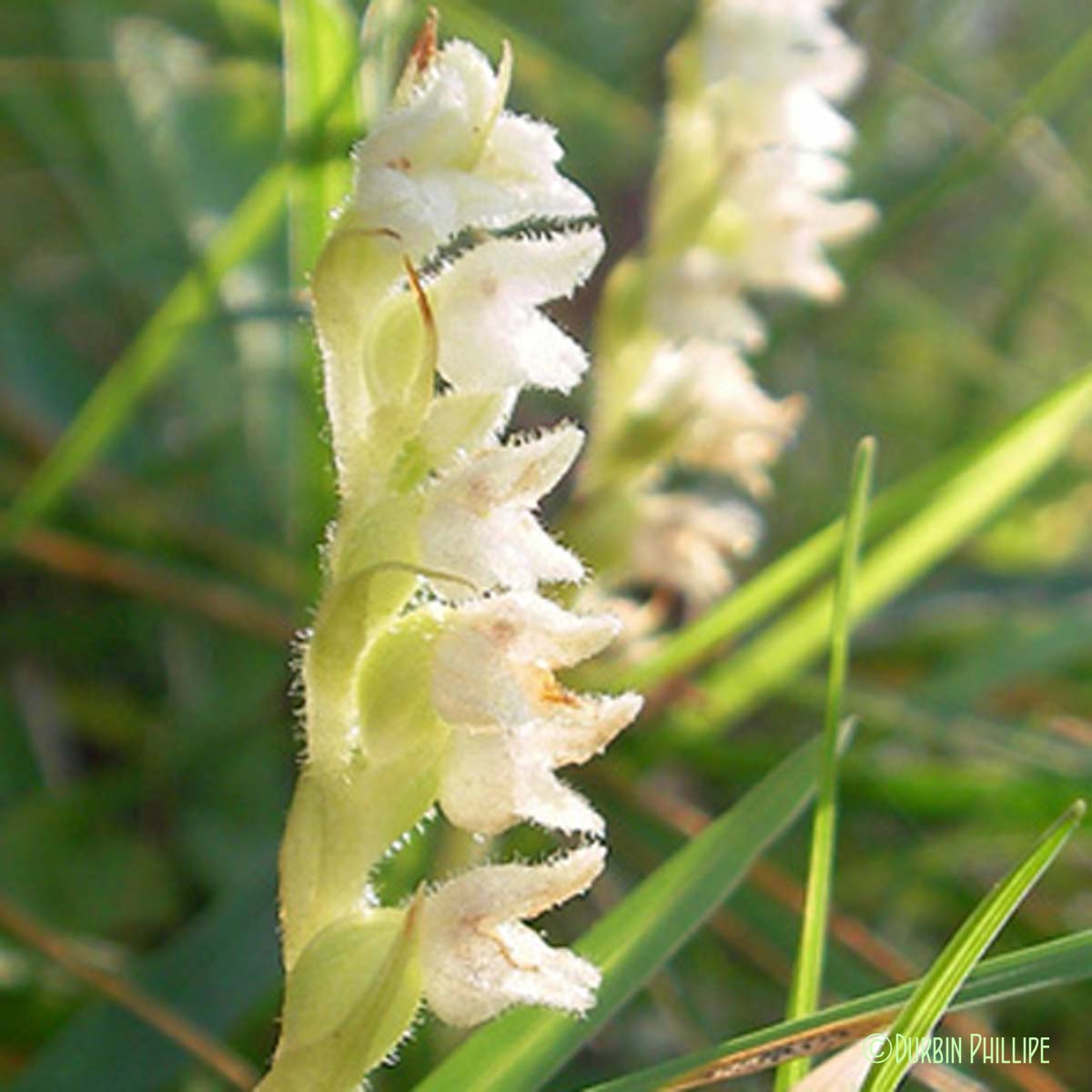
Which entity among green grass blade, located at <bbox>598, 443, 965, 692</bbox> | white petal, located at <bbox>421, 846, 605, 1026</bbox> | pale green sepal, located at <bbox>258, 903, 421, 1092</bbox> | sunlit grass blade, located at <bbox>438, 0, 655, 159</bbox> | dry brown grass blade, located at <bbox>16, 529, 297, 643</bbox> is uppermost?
sunlit grass blade, located at <bbox>438, 0, 655, 159</bbox>

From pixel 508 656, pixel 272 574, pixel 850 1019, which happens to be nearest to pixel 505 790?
pixel 508 656

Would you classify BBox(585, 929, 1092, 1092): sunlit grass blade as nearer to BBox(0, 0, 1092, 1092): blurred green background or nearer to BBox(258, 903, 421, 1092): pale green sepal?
BBox(258, 903, 421, 1092): pale green sepal

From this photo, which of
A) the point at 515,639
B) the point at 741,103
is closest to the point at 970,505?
the point at 741,103

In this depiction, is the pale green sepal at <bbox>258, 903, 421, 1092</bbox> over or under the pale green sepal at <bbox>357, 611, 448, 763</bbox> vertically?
under

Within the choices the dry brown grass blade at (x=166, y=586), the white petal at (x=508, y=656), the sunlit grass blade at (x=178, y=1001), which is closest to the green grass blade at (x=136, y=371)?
the dry brown grass blade at (x=166, y=586)

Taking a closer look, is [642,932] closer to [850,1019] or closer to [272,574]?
[850,1019]

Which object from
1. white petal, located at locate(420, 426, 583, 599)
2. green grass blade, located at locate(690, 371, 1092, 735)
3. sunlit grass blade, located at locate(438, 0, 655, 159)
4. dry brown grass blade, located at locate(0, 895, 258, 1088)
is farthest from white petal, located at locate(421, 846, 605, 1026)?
sunlit grass blade, located at locate(438, 0, 655, 159)

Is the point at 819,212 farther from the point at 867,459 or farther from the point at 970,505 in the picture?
the point at 867,459

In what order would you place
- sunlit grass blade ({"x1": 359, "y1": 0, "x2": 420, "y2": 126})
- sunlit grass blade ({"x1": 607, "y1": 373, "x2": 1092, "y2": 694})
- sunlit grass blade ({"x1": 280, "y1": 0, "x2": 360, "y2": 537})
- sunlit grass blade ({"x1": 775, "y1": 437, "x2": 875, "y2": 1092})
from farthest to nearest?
sunlit grass blade ({"x1": 607, "y1": 373, "x2": 1092, "y2": 694})
sunlit grass blade ({"x1": 280, "y1": 0, "x2": 360, "y2": 537})
sunlit grass blade ({"x1": 359, "y1": 0, "x2": 420, "y2": 126})
sunlit grass blade ({"x1": 775, "y1": 437, "x2": 875, "y2": 1092})

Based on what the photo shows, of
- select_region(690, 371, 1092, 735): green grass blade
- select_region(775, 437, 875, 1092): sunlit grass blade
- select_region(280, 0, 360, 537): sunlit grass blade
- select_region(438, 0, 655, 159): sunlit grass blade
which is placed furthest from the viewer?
select_region(438, 0, 655, 159): sunlit grass blade
